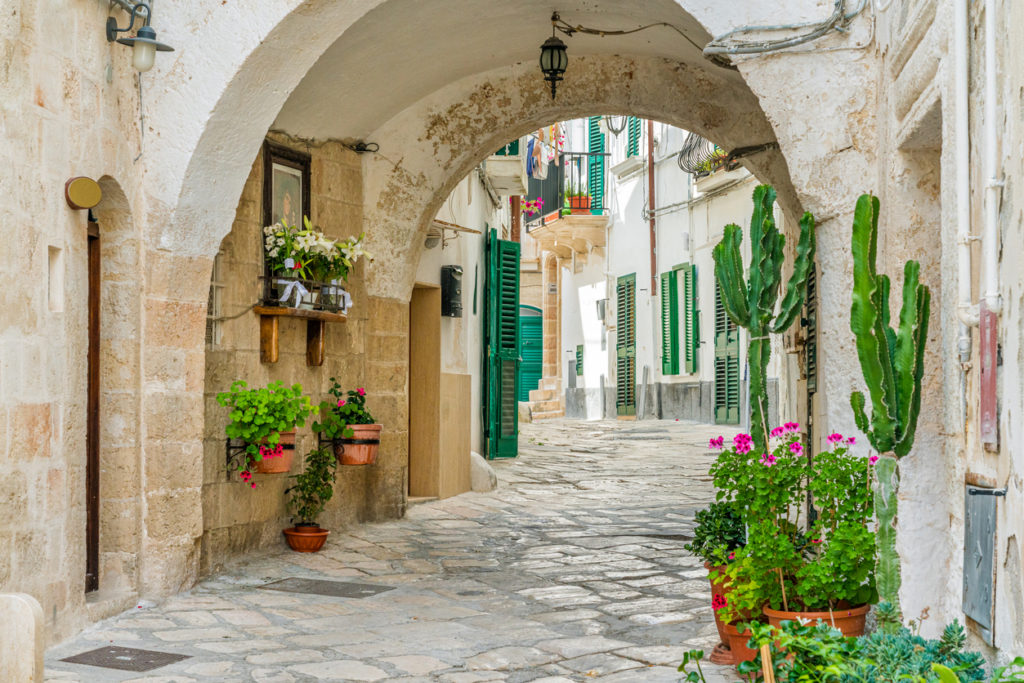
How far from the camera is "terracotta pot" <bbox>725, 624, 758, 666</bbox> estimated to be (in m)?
4.55

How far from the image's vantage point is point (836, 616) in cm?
427

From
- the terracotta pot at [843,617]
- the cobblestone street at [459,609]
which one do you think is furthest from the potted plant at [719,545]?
the terracotta pot at [843,617]

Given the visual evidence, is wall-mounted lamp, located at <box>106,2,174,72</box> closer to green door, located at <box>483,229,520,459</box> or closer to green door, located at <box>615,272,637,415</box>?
green door, located at <box>483,229,520,459</box>

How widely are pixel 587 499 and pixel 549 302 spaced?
17667 mm

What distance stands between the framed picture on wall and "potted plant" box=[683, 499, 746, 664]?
400 cm

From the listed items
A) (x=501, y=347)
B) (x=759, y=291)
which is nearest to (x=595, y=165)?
(x=501, y=347)

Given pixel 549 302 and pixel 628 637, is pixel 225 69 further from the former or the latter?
pixel 549 302

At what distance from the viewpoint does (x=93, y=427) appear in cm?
603

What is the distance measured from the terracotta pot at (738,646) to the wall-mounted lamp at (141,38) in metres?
4.18

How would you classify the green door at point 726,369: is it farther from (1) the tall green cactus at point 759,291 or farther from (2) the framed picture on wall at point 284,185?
(1) the tall green cactus at point 759,291

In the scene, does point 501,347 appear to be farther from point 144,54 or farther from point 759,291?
point 759,291

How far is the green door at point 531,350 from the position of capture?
1115 inches

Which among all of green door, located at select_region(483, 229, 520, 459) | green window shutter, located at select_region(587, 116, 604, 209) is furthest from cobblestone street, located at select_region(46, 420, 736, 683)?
green window shutter, located at select_region(587, 116, 604, 209)

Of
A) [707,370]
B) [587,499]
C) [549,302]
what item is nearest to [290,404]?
[587,499]
